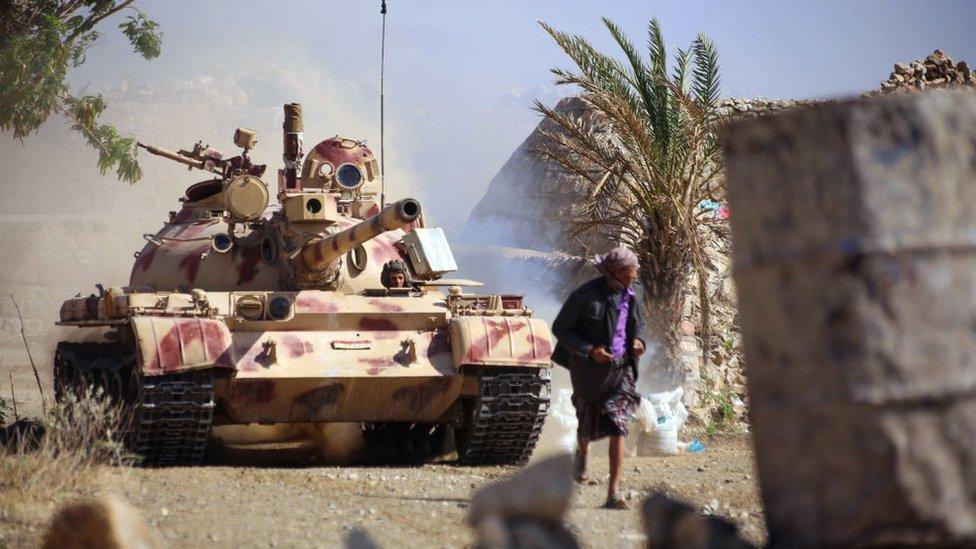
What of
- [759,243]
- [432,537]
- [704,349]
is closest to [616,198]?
[704,349]

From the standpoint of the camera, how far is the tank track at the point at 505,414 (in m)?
9.93

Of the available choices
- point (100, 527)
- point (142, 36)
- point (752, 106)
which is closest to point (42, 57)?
point (142, 36)

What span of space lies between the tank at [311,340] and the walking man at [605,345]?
1691 millimetres

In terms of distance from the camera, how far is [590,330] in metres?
7.78

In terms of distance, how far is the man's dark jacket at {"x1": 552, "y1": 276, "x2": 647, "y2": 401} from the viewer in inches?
304

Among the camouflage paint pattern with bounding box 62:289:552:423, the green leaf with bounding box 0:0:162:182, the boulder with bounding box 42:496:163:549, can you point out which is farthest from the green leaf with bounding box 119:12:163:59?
the boulder with bounding box 42:496:163:549

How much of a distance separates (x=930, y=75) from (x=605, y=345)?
856 cm

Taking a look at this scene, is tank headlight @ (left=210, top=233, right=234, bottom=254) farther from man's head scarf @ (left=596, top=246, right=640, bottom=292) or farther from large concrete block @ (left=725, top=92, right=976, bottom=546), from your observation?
large concrete block @ (left=725, top=92, right=976, bottom=546)

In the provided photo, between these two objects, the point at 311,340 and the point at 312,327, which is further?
the point at 312,327

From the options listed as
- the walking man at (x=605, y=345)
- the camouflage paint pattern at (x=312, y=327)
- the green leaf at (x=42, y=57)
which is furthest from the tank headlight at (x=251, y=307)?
the green leaf at (x=42, y=57)

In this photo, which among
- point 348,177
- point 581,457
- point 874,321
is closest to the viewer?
point 874,321

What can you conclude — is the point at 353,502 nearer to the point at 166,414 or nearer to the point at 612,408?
the point at 612,408

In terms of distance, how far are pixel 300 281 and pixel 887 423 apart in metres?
7.69

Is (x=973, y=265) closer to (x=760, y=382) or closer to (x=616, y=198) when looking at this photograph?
(x=760, y=382)
